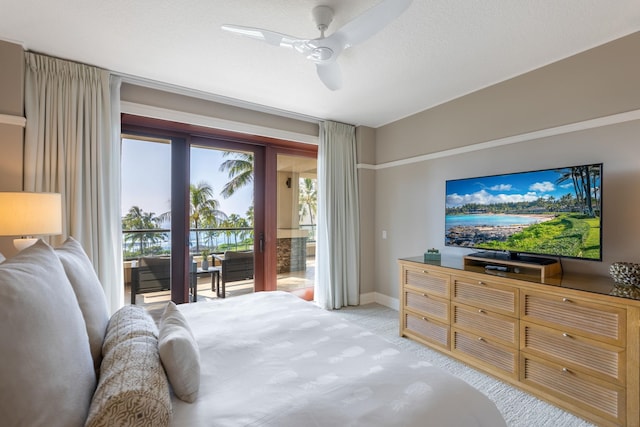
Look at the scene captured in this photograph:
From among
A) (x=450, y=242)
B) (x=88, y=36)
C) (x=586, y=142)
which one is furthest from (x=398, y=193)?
(x=88, y=36)

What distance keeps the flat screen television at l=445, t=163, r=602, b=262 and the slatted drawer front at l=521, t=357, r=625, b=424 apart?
0.84 metres

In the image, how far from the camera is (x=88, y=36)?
7.61 ft

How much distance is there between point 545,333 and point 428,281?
1042mm

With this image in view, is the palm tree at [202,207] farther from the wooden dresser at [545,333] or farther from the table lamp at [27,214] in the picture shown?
the wooden dresser at [545,333]

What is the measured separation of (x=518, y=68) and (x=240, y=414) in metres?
3.41

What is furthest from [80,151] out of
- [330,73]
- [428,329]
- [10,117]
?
[428,329]

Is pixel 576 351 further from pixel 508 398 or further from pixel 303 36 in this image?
pixel 303 36

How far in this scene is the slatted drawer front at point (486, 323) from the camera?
7.81 feet

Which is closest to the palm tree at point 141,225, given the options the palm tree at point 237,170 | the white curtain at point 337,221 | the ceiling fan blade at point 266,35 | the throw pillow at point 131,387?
the palm tree at point 237,170

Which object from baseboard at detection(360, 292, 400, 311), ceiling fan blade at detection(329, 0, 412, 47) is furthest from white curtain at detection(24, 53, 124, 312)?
baseboard at detection(360, 292, 400, 311)

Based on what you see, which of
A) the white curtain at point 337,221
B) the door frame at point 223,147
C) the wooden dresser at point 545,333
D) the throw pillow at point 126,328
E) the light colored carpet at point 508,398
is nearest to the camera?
the throw pillow at point 126,328

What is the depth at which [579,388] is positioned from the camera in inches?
79.6

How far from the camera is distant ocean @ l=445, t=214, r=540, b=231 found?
2.63m

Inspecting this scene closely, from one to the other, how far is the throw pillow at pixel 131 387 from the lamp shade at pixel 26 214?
1338 millimetres
